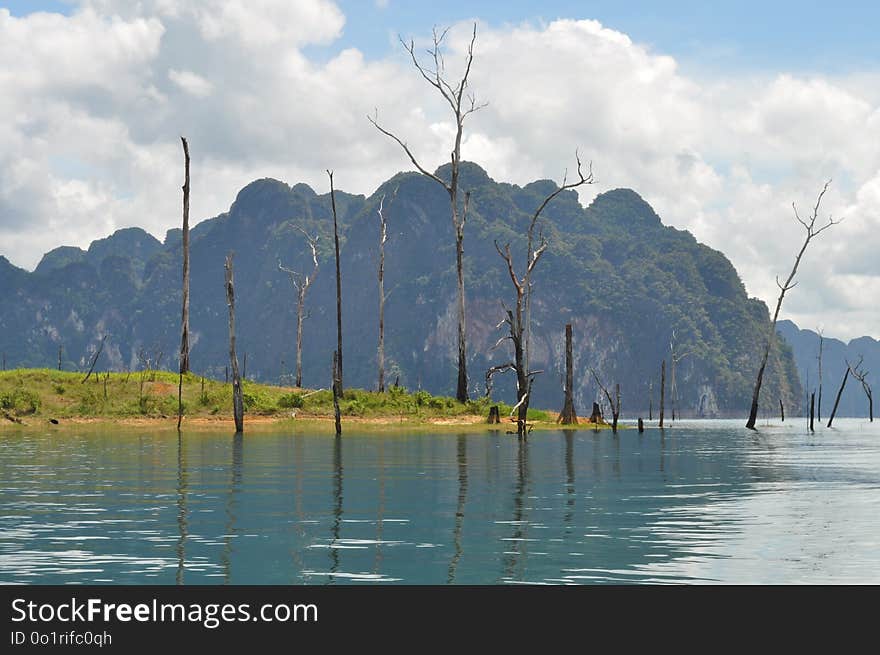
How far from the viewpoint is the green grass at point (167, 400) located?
2080 inches

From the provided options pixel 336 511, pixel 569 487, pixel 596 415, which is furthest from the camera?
pixel 596 415

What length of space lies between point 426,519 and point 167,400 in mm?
40111

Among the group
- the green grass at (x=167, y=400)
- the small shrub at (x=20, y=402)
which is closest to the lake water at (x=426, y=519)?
the small shrub at (x=20, y=402)

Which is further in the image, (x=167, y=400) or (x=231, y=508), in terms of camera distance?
(x=167, y=400)

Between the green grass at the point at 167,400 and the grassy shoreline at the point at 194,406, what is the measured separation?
0.05m

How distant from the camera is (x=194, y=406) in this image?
54.1 meters

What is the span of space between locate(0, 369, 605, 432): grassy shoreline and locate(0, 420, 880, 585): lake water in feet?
60.3

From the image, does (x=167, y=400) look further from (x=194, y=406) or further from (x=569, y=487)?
(x=569, y=487)

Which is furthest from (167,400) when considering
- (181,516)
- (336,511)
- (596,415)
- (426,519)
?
(426,519)

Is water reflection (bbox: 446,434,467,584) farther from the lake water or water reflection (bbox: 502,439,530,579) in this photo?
water reflection (bbox: 502,439,530,579)

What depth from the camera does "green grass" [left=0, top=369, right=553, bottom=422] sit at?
52.8 metres

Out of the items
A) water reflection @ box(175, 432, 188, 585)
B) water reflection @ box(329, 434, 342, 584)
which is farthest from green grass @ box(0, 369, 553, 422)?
water reflection @ box(175, 432, 188, 585)
